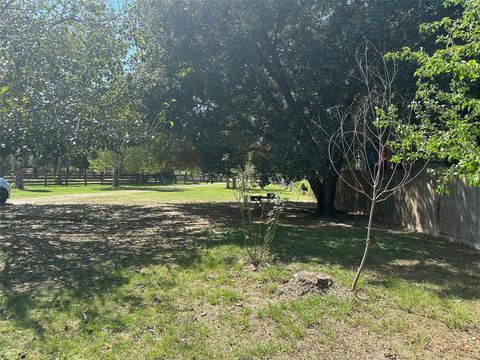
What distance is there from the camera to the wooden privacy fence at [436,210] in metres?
8.72

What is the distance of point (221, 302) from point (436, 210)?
760cm

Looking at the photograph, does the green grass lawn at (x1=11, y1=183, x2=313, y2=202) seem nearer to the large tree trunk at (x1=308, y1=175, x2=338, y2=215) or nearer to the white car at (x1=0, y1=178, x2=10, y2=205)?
the white car at (x1=0, y1=178, x2=10, y2=205)

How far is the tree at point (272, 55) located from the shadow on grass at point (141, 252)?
9.20 ft

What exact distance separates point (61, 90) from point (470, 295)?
829cm

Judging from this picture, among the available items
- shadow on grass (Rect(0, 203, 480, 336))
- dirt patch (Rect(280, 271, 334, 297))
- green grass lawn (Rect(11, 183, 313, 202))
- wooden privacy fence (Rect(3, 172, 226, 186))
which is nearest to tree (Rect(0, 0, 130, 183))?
shadow on grass (Rect(0, 203, 480, 336))

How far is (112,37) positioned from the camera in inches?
375

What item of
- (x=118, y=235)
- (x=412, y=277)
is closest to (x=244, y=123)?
(x=118, y=235)

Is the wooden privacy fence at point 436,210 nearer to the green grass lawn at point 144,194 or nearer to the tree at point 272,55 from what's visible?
the tree at point 272,55

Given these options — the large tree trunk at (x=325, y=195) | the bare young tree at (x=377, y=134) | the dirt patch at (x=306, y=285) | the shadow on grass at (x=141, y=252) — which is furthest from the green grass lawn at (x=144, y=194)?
the dirt patch at (x=306, y=285)

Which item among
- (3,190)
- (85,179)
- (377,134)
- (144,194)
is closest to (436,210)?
(377,134)

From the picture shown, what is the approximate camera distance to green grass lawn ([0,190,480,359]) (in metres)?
3.75

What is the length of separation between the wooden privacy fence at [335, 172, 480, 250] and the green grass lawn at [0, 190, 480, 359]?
0.72 metres

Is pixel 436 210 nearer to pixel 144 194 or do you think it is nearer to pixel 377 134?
pixel 377 134

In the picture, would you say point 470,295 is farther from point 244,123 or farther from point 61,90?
point 244,123
